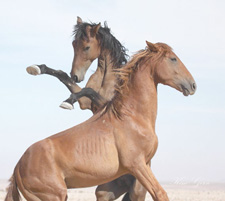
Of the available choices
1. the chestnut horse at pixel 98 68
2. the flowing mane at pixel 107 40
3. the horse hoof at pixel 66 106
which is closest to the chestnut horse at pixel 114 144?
the horse hoof at pixel 66 106

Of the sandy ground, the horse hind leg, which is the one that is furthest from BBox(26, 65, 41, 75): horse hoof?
the sandy ground

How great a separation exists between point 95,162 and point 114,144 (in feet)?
0.91

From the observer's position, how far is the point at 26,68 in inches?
227

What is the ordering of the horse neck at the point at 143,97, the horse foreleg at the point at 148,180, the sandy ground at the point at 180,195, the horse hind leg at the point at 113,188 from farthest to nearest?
the sandy ground at the point at 180,195
the horse hind leg at the point at 113,188
the horse neck at the point at 143,97
the horse foreleg at the point at 148,180

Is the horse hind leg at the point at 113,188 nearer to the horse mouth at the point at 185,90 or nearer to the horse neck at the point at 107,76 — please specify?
the horse neck at the point at 107,76

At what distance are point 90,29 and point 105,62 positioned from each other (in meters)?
0.51

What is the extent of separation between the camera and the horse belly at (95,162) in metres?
4.88

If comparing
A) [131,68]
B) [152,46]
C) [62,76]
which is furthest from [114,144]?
[62,76]

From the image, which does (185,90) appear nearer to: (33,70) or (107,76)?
(107,76)

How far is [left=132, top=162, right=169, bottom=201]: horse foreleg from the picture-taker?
4809 mm

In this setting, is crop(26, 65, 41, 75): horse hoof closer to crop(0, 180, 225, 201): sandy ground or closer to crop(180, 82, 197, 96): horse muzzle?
crop(180, 82, 197, 96): horse muzzle

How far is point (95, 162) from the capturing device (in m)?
4.88

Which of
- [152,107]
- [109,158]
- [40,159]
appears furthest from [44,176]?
[152,107]

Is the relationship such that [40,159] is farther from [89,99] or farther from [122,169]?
[89,99]
